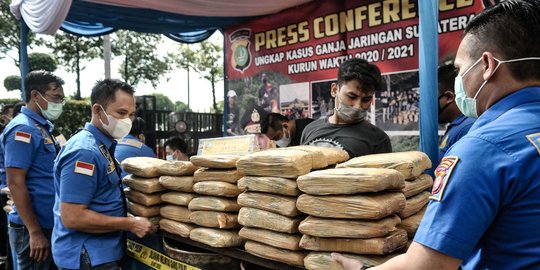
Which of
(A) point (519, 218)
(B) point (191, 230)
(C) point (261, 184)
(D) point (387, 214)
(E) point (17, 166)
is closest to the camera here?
(A) point (519, 218)

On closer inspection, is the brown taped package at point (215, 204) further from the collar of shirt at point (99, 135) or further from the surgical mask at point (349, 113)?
the surgical mask at point (349, 113)

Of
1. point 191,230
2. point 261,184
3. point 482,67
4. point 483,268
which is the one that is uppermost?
point 482,67

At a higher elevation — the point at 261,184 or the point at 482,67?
the point at 482,67

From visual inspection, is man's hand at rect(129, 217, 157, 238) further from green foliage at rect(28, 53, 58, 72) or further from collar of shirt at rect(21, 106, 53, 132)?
green foliage at rect(28, 53, 58, 72)

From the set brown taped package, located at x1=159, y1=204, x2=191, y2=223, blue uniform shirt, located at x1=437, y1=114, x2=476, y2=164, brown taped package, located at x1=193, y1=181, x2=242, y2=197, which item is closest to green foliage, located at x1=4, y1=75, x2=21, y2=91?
brown taped package, located at x1=159, y1=204, x2=191, y2=223

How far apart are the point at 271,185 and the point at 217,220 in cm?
42

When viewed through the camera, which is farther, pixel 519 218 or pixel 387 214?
pixel 387 214

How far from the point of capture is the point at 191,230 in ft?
6.45

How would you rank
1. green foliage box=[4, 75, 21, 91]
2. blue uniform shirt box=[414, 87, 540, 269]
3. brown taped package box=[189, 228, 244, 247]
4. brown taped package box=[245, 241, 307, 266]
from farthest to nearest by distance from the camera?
green foliage box=[4, 75, 21, 91], brown taped package box=[189, 228, 244, 247], brown taped package box=[245, 241, 307, 266], blue uniform shirt box=[414, 87, 540, 269]

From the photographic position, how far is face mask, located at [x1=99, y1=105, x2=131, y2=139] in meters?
2.27

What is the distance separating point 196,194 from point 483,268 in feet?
4.82

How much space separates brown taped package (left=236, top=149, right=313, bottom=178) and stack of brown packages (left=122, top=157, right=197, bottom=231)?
55 cm

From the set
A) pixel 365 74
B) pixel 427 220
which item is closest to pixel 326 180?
pixel 427 220

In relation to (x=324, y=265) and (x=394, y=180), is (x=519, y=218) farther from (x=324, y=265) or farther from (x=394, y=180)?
(x=324, y=265)
